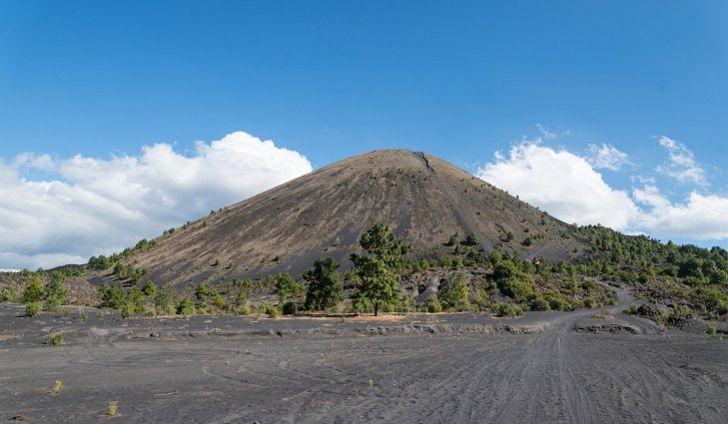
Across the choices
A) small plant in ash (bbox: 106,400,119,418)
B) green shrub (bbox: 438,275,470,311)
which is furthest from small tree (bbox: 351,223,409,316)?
small plant in ash (bbox: 106,400,119,418)

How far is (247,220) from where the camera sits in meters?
115

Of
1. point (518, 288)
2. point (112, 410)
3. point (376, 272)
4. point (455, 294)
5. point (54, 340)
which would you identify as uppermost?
point (376, 272)

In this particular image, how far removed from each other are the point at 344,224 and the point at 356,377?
3486 inches

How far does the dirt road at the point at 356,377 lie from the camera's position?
10.8 m

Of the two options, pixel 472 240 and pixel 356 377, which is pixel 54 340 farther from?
pixel 472 240

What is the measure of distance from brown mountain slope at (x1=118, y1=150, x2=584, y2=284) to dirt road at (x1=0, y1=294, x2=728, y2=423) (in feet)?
194

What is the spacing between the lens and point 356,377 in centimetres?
1521

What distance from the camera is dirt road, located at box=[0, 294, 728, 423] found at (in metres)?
10.8

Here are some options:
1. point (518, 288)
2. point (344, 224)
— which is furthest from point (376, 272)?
point (344, 224)

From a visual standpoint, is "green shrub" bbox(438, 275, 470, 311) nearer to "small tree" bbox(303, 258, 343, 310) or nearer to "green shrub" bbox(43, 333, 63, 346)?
"small tree" bbox(303, 258, 343, 310)

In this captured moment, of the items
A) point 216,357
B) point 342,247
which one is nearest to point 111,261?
point 342,247

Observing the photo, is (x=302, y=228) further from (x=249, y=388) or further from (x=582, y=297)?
(x=249, y=388)

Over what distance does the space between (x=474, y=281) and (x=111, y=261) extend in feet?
280

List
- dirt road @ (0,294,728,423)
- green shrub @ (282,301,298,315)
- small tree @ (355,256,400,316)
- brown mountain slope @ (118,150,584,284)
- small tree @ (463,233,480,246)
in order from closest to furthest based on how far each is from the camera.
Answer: dirt road @ (0,294,728,423)
small tree @ (355,256,400,316)
green shrub @ (282,301,298,315)
brown mountain slope @ (118,150,584,284)
small tree @ (463,233,480,246)
